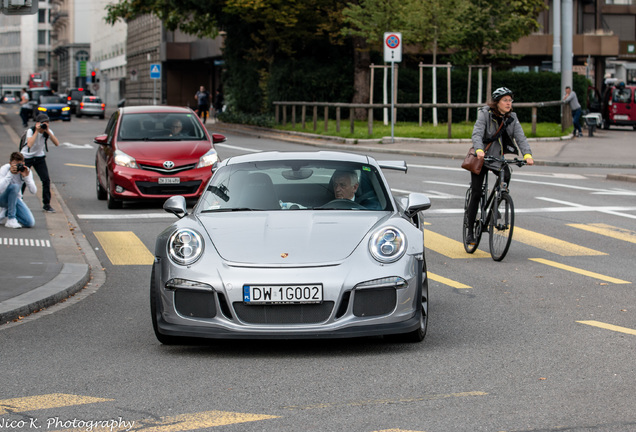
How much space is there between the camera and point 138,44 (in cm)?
8881

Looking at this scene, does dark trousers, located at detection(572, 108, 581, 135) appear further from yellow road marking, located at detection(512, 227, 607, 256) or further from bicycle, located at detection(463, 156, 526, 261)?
bicycle, located at detection(463, 156, 526, 261)

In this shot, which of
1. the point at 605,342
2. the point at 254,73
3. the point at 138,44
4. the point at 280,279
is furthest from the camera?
the point at 138,44

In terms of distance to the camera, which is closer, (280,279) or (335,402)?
(335,402)

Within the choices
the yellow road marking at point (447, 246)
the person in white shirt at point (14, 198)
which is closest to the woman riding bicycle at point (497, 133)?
the yellow road marking at point (447, 246)

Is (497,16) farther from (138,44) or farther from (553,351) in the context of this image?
(138,44)

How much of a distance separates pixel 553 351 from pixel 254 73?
39.6m

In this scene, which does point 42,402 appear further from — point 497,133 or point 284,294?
point 497,133

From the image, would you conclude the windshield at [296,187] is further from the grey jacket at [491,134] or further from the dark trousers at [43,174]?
the dark trousers at [43,174]

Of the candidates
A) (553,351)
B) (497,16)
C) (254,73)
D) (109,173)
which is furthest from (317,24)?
(553,351)

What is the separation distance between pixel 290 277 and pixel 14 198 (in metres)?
8.10

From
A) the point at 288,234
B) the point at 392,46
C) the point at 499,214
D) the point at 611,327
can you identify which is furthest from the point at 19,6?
the point at 392,46

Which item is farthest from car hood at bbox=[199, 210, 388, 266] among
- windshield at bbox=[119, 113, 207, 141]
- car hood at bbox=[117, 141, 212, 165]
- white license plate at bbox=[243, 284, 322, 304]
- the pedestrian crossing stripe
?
windshield at bbox=[119, 113, 207, 141]

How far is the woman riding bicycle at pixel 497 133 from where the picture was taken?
1095cm

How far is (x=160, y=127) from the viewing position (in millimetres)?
17641
